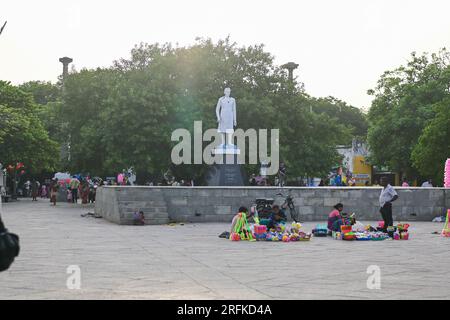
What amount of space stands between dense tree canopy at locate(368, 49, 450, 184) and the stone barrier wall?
2308 centimetres

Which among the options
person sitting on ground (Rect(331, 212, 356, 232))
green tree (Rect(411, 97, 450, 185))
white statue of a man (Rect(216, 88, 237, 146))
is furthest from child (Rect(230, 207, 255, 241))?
green tree (Rect(411, 97, 450, 185))

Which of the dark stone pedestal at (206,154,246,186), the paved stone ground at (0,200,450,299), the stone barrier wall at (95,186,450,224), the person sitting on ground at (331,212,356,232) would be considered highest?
the dark stone pedestal at (206,154,246,186)

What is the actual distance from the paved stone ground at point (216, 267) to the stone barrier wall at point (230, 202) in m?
4.92

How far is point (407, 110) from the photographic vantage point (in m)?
51.0

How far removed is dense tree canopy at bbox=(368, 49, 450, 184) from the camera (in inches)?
1986

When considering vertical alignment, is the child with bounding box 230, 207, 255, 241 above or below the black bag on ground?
below

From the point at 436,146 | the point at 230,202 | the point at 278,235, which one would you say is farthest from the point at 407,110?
the point at 278,235

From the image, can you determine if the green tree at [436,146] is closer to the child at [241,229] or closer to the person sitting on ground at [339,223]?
the person sitting on ground at [339,223]

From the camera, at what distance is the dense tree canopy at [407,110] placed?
50.4m

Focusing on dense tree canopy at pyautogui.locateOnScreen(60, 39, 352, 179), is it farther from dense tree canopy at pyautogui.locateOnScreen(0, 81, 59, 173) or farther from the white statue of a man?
the white statue of a man

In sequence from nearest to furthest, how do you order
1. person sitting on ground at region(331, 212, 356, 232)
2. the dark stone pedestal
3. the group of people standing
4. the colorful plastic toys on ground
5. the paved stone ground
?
the paved stone ground, the colorful plastic toys on ground, person sitting on ground at region(331, 212, 356, 232), the group of people standing, the dark stone pedestal
